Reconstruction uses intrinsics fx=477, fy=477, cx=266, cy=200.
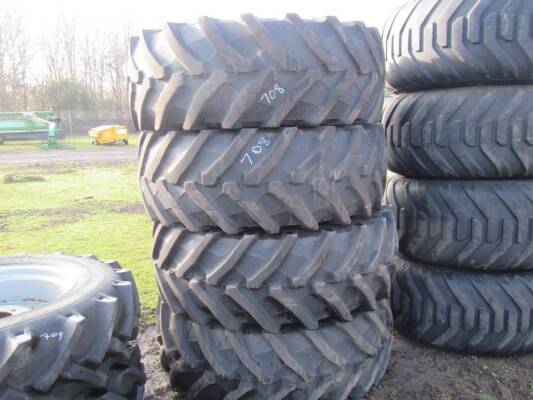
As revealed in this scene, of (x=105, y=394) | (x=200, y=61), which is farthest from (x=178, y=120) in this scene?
(x=105, y=394)

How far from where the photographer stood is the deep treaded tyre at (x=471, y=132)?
2.42 metres

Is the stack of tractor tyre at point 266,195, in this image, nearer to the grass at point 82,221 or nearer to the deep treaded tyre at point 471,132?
the deep treaded tyre at point 471,132

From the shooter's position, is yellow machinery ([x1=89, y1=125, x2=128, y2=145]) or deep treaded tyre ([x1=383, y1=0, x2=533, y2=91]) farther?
yellow machinery ([x1=89, y1=125, x2=128, y2=145])

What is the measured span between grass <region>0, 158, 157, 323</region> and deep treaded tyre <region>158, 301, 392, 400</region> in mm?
1085

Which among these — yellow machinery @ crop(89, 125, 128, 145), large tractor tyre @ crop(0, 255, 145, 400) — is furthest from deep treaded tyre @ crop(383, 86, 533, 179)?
yellow machinery @ crop(89, 125, 128, 145)

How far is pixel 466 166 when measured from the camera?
2.53m

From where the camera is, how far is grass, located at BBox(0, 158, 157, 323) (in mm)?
4555

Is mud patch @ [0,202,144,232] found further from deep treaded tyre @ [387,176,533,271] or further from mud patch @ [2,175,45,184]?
deep treaded tyre @ [387,176,533,271]

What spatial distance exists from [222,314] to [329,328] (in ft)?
1.51

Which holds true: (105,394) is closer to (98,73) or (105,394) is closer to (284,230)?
(284,230)

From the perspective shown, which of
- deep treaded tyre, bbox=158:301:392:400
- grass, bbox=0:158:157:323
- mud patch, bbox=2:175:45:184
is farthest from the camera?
mud patch, bbox=2:175:45:184

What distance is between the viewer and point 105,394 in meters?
1.71

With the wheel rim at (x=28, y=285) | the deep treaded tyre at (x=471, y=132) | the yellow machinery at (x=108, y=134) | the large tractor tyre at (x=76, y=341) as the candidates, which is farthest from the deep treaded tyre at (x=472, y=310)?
the yellow machinery at (x=108, y=134)

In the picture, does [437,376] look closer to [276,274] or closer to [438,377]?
[438,377]
